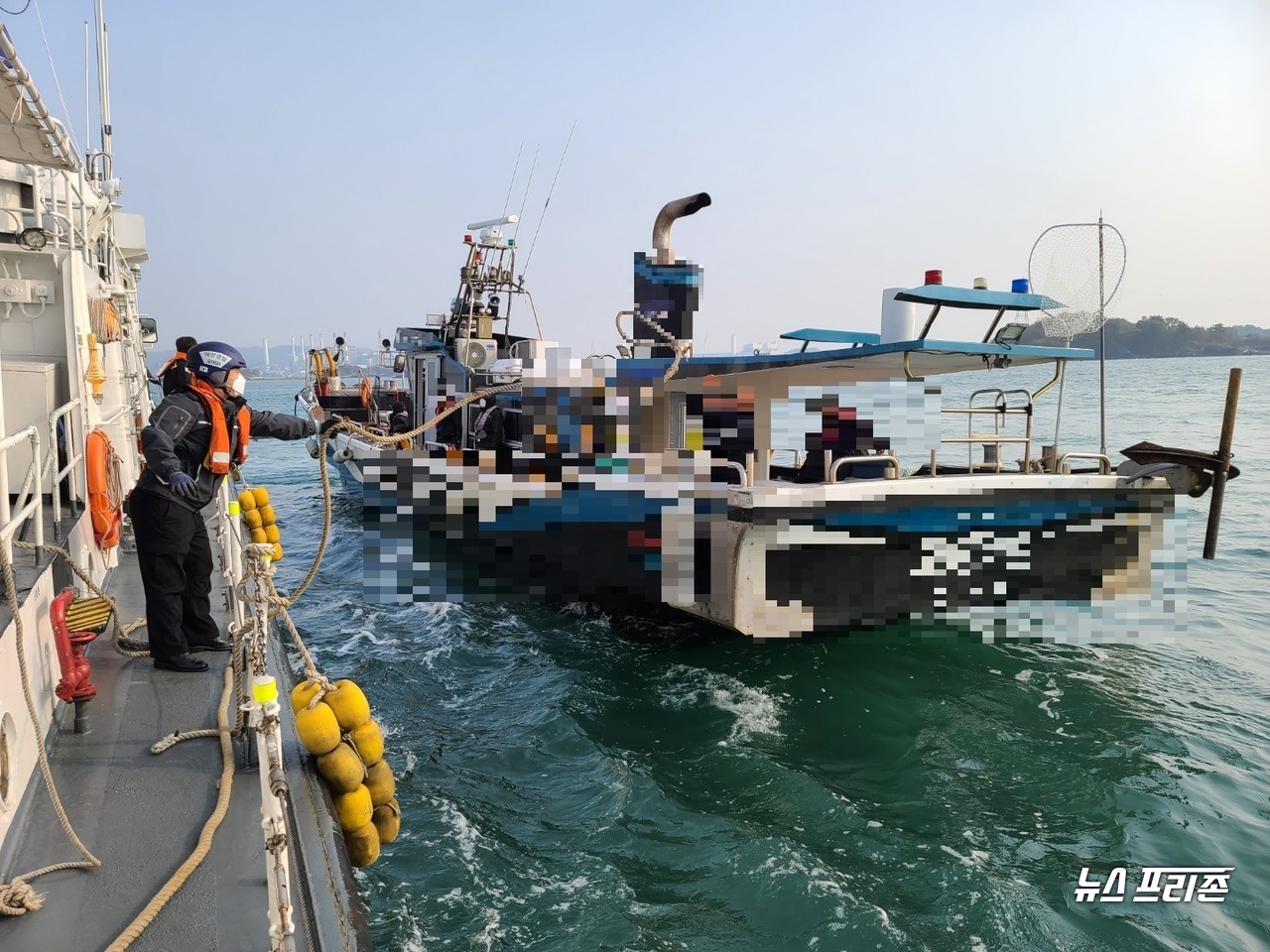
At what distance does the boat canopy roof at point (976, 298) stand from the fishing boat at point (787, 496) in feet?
0.06

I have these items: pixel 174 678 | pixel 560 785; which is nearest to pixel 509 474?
pixel 560 785

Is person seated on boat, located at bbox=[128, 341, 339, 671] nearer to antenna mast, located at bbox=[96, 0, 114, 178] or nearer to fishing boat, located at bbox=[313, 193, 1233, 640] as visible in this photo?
fishing boat, located at bbox=[313, 193, 1233, 640]

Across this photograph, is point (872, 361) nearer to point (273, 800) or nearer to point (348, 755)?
point (348, 755)

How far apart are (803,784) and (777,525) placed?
1938mm

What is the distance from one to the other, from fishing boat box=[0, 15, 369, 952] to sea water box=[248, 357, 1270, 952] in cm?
123

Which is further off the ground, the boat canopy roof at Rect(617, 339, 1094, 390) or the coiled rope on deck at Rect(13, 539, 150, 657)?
the boat canopy roof at Rect(617, 339, 1094, 390)

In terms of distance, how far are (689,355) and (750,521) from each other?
2.65 metres

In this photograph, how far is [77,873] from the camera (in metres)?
2.77

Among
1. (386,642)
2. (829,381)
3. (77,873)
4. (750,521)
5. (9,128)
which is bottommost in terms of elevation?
(386,642)

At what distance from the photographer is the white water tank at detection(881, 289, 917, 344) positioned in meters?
7.23

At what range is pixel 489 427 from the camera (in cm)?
1141

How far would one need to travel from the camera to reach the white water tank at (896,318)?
23.7 feet

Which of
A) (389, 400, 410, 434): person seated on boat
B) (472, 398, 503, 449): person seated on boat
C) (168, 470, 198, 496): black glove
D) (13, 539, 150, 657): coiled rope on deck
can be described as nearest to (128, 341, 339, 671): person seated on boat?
(168, 470, 198, 496): black glove

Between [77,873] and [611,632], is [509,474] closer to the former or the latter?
[611,632]
